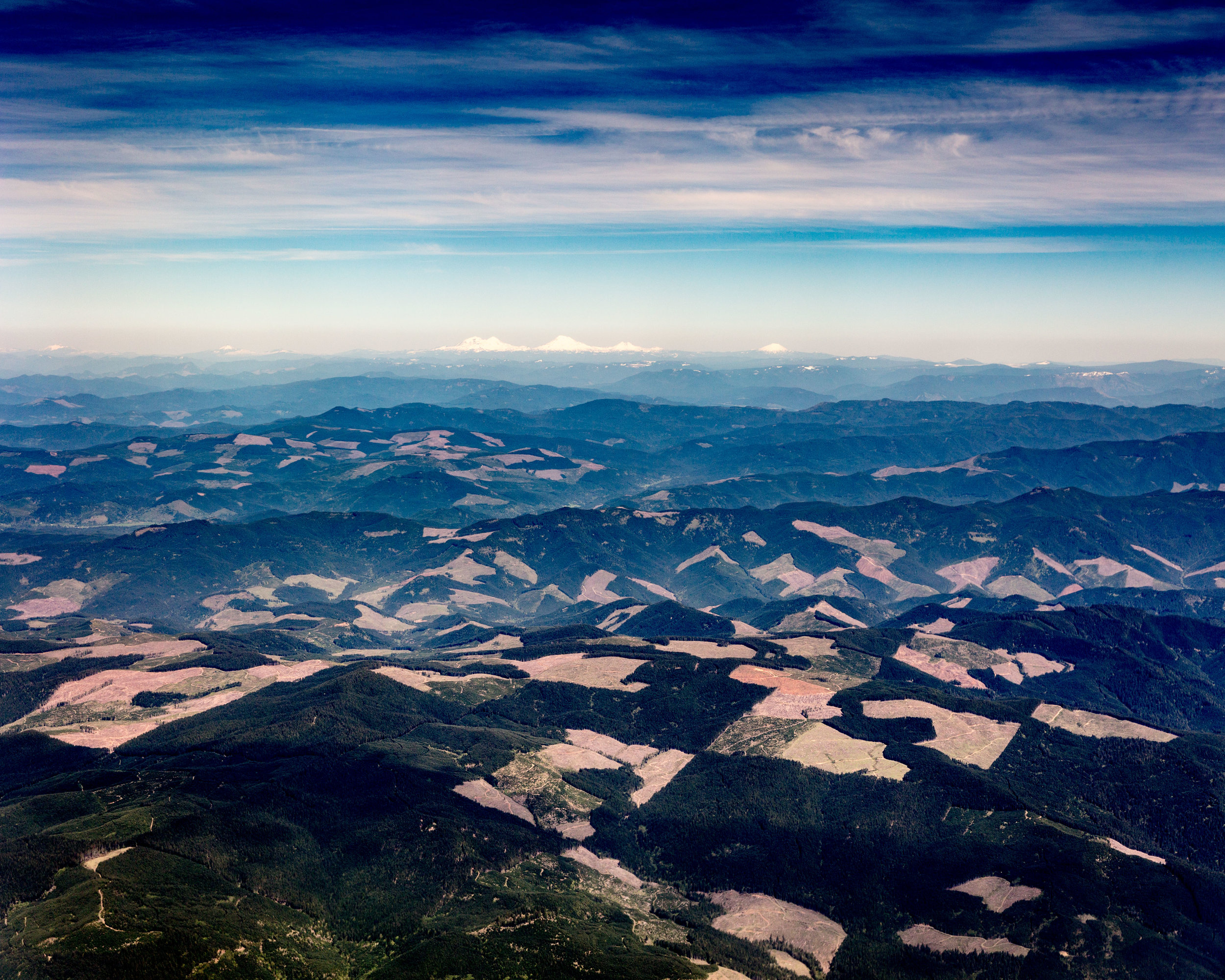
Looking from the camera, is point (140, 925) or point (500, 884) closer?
point (140, 925)

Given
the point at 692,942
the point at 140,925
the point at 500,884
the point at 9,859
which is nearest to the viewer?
the point at 140,925

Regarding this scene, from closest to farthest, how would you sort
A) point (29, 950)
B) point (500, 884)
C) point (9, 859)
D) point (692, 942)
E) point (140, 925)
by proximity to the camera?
point (29, 950)
point (140, 925)
point (9, 859)
point (692, 942)
point (500, 884)

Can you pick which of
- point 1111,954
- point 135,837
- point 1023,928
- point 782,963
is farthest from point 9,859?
point 1111,954

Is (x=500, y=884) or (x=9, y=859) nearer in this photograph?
(x=9, y=859)

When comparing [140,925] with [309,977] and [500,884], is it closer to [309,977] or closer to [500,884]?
[309,977]

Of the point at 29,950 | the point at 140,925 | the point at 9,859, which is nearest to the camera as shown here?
the point at 29,950

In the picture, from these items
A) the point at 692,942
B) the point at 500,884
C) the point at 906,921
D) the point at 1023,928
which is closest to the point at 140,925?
the point at 500,884

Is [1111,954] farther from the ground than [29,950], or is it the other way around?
[29,950]

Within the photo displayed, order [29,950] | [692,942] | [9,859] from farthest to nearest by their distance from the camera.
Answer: [692,942], [9,859], [29,950]

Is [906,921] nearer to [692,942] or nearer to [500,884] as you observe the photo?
[692,942]
